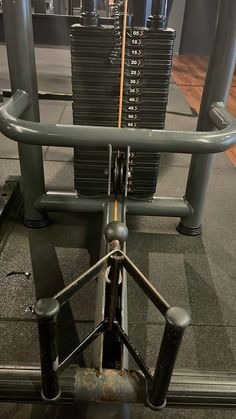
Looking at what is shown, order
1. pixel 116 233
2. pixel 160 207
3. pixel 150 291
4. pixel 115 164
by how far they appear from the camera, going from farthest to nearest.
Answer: pixel 160 207
pixel 115 164
pixel 116 233
pixel 150 291

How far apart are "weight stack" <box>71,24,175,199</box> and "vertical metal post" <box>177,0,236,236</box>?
18 cm

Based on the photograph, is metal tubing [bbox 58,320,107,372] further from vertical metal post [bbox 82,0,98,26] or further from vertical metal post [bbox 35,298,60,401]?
vertical metal post [bbox 82,0,98,26]

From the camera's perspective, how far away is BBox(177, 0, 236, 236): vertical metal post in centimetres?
141

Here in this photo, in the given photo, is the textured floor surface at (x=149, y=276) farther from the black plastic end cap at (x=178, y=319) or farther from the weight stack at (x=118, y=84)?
the black plastic end cap at (x=178, y=319)

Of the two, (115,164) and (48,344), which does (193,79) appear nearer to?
(115,164)

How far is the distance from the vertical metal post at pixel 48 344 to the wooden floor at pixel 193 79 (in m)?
2.39

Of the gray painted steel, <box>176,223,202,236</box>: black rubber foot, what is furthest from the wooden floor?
the gray painted steel

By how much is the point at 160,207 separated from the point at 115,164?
20.9 inches

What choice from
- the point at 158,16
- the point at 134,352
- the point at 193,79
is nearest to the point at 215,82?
Answer: the point at 158,16

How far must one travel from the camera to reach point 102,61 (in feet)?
4.87

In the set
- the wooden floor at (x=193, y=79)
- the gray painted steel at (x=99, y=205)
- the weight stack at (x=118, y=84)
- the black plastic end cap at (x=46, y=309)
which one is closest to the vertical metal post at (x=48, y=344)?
the black plastic end cap at (x=46, y=309)

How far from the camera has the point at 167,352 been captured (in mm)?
636

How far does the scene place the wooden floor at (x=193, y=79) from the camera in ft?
13.2

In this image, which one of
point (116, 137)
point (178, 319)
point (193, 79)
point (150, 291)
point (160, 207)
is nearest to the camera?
point (178, 319)
